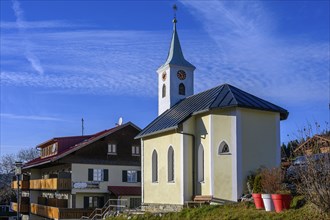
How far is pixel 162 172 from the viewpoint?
98.6 ft

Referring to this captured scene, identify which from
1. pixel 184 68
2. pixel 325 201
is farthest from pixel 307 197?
pixel 184 68

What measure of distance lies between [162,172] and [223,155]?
21.0 feet

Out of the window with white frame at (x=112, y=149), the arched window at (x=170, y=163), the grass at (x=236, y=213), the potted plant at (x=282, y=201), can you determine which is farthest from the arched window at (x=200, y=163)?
the window with white frame at (x=112, y=149)

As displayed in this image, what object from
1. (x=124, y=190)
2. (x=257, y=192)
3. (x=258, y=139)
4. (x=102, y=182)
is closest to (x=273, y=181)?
(x=257, y=192)

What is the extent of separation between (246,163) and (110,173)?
79.6ft

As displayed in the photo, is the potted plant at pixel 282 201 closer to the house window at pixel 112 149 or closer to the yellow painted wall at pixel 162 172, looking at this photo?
the yellow painted wall at pixel 162 172

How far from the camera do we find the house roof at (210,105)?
2502cm

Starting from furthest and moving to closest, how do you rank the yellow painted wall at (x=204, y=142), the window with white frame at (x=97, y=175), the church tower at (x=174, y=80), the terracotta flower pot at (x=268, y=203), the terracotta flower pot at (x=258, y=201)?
the window with white frame at (x=97, y=175) < the church tower at (x=174, y=80) < the yellow painted wall at (x=204, y=142) < the terracotta flower pot at (x=258, y=201) < the terracotta flower pot at (x=268, y=203)

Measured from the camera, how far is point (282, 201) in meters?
18.5

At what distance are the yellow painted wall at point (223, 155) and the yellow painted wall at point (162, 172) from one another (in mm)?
2913

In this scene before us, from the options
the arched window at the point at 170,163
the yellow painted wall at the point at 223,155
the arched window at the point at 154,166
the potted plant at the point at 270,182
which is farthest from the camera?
the arched window at the point at 154,166

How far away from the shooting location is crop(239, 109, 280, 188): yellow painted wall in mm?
24531

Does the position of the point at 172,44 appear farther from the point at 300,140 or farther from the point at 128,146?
the point at 300,140

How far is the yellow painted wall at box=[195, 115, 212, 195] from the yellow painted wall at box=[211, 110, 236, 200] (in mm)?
601
